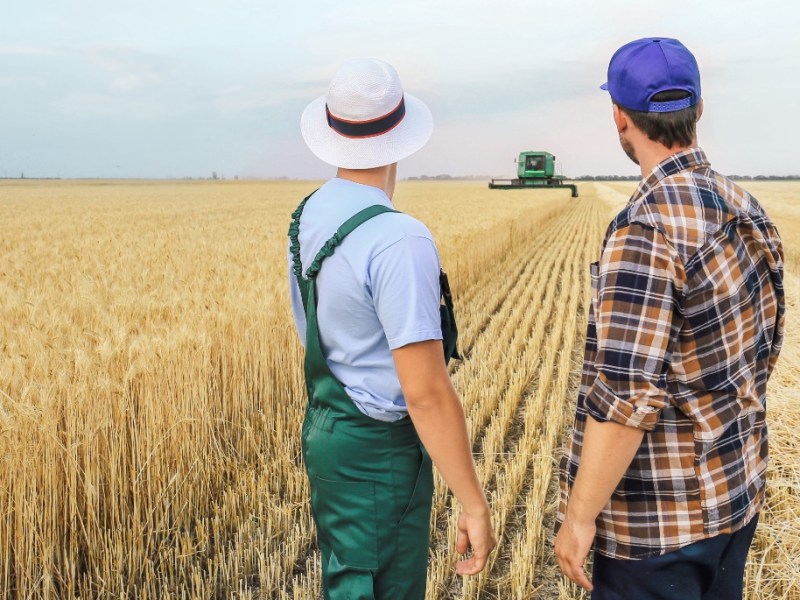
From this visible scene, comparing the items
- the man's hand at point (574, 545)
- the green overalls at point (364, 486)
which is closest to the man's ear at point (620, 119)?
the green overalls at point (364, 486)

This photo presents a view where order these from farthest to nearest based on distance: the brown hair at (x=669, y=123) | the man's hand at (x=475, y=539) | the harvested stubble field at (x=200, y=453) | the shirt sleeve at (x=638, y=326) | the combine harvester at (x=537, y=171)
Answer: the combine harvester at (x=537, y=171) → the harvested stubble field at (x=200, y=453) → the man's hand at (x=475, y=539) → the brown hair at (x=669, y=123) → the shirt sleeve at (x=638, y=326)

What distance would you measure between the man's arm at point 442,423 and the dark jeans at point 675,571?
0.28 metres

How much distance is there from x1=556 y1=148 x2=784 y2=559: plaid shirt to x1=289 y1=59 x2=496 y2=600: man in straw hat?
1.05 feet

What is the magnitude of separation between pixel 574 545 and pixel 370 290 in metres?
0.68

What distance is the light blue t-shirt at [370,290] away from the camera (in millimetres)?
1321

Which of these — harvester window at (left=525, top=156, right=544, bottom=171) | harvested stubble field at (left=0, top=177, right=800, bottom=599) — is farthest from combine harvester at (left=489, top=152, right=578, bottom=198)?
harvested stubble field at (left=0, top=177, right=800, bottom=599)

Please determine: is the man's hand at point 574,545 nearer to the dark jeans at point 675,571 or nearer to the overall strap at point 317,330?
the dark jeans at point 675,571

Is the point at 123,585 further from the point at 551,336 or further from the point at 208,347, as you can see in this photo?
the point at 551,336

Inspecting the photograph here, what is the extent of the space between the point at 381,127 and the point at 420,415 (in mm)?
667

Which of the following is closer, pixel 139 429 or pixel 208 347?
pixel 139 429

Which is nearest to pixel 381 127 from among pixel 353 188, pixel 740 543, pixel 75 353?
pixel 353 188

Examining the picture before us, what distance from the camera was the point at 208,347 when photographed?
3.46 meters

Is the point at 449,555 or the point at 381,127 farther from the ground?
the point at 381,127

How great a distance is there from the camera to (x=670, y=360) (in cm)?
124
